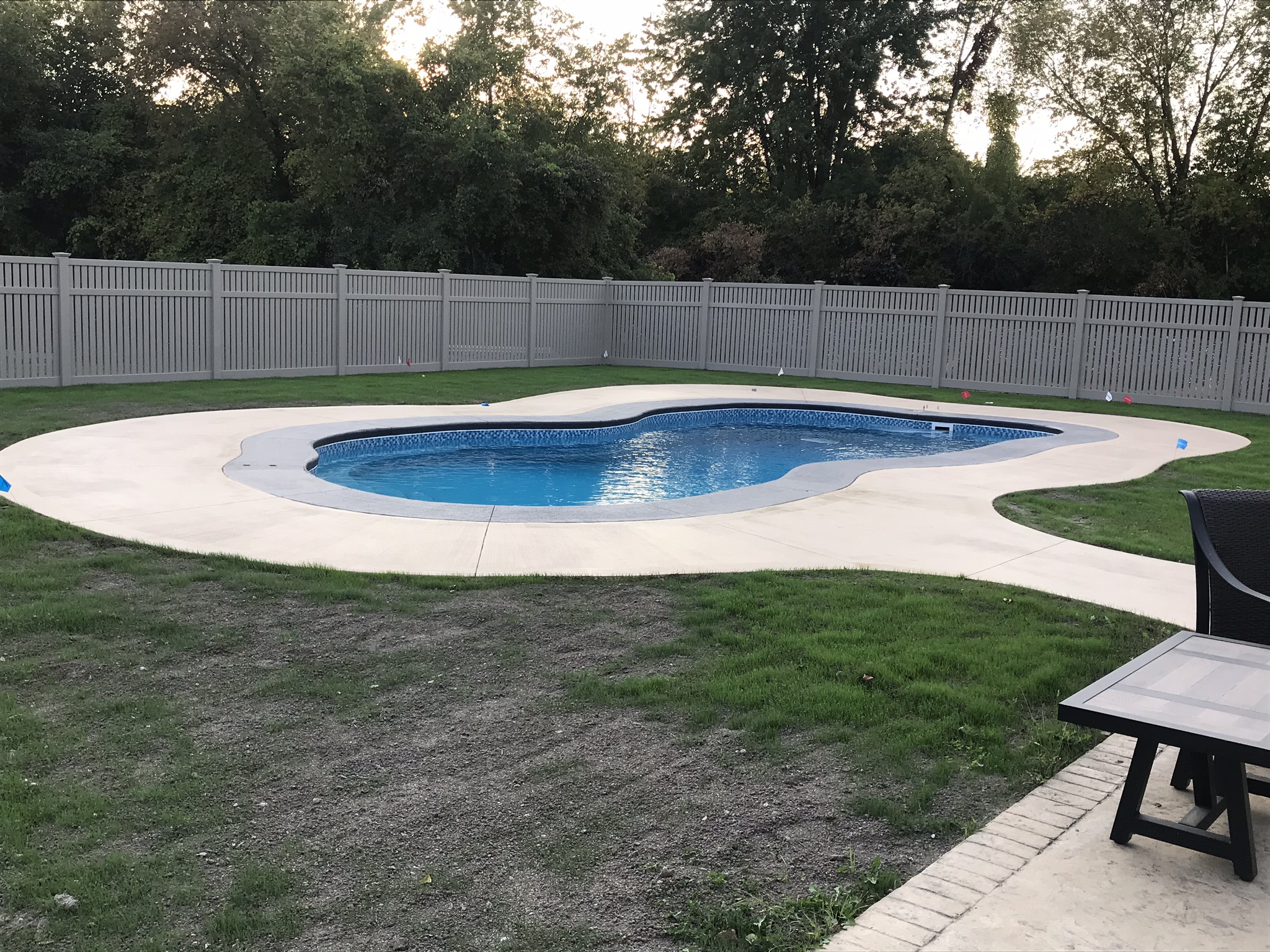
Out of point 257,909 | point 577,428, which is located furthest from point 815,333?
point 257,909

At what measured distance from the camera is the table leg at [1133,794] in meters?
3.06

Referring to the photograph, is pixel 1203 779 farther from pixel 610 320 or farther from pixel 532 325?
pixel 610 320

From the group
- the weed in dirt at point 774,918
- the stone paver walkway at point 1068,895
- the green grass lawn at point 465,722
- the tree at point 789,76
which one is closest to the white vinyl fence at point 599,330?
the green grass lawn at point 465,722

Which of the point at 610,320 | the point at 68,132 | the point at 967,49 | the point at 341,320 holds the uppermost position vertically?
the point at 967,49

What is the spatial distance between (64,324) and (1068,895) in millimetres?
14123

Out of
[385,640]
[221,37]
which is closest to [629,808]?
[385,640]

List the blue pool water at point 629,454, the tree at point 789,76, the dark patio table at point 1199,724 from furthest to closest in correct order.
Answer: the tree at point 789,76, the blue pool water at point 629,454, the dark patio table at point 1199,724

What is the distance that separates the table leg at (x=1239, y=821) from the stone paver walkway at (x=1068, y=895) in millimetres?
41

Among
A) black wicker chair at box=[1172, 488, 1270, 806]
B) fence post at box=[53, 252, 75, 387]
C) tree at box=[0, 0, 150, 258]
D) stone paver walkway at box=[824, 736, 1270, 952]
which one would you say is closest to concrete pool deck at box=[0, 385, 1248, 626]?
black wicker chair at box=[1172, 488, 1270, 806]

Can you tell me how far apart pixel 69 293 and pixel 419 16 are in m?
19.7

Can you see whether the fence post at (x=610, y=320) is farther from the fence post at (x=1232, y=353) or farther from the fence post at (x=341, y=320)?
the fence post at (x=1232, y=353)

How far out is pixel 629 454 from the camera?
12.6 meters

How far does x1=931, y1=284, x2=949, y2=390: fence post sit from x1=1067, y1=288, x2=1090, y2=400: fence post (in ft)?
6.78

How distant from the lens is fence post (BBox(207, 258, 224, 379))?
15539 millimetres
